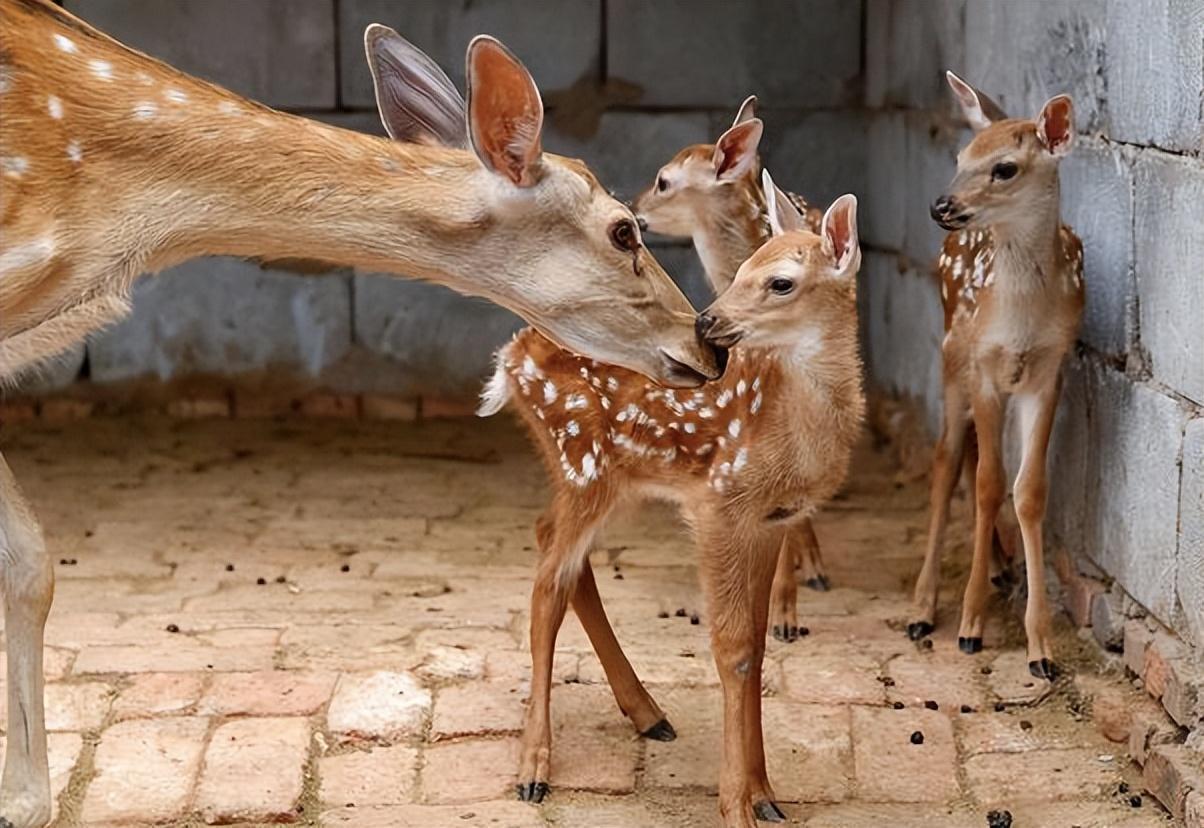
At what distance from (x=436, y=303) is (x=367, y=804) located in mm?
4086

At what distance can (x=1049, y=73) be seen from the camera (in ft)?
17.8

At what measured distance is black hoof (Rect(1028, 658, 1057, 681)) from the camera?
16.4 ft

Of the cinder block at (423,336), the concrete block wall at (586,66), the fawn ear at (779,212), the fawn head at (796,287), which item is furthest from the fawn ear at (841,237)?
the cinder block at (423,336)

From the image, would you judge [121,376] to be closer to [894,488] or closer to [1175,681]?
[894,488]

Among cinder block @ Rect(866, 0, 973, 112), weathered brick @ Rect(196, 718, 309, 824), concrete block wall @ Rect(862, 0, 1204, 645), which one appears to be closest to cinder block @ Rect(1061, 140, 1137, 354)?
concrete block wall @ Rect(862, 0, 1204, 645)

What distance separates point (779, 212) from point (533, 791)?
1464 millimetres

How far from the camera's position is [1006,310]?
497 cm

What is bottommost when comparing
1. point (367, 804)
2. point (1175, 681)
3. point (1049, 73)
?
point (367, 804)

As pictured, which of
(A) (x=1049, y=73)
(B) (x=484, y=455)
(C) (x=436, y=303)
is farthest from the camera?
(C) (x=436, y=303)

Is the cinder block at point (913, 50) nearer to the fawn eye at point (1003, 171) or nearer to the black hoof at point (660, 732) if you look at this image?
the fawn eye at point (1003, 171)

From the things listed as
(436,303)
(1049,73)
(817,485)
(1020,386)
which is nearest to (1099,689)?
(1020,386)

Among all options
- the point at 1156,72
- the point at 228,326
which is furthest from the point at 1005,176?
the point at 228,326

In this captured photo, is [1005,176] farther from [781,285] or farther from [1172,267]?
[781,285]

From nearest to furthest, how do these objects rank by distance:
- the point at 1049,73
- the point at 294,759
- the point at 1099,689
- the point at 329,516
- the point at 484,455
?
the point at 294,759, the point at 1099,689, the point at 1049,73, the point at 329,516, the point at 484,455
